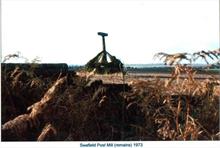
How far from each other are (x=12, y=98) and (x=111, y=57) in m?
0.92

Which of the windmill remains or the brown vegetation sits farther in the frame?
the windmill remains

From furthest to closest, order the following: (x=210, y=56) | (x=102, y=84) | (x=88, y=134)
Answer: (x=102, y=84) < (x=88, y=134) < (x=210, y=56)

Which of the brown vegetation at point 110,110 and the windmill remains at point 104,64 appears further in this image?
the windmill remains at point 104,64

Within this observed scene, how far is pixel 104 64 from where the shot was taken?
210 inches

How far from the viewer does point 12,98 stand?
5039 mm

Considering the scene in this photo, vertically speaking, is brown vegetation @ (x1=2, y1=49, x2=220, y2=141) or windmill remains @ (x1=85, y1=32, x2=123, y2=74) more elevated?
windmill remains @ (x1=85, y1=32, x2=123, y2=74)

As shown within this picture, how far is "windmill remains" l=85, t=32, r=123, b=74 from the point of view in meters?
5.33

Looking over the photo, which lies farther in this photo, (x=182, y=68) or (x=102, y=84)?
(x=102, y=84)

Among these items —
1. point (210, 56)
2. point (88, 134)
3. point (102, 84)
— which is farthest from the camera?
point (102, 84)

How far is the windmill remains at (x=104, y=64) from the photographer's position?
17.5 ft

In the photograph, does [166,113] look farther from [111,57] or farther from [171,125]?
[111,57]

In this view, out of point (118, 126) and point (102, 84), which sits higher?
point (102, 84)

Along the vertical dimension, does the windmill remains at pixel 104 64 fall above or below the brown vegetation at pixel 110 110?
above

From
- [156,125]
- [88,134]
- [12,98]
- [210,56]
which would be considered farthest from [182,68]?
[12,98]
